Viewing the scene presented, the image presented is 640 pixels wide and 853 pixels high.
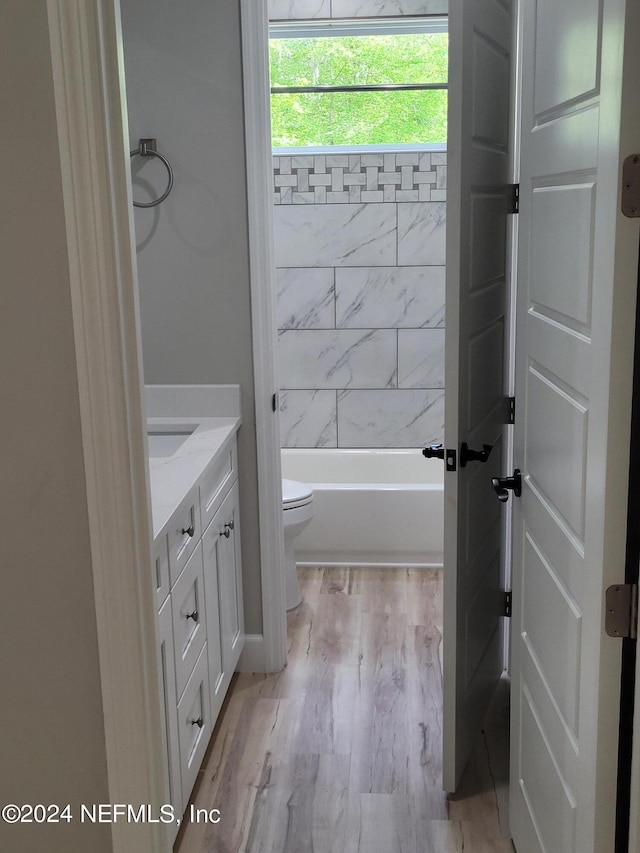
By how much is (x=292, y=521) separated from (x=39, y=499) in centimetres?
228

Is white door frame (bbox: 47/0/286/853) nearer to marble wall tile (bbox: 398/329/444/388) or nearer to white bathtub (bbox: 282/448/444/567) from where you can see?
white bathtub (bbox: 282/448/444/567)

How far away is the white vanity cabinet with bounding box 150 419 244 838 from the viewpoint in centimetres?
215

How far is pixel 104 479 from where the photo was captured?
56.4 inches

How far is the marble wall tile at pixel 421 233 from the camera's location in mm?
4644

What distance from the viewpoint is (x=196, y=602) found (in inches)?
97.6

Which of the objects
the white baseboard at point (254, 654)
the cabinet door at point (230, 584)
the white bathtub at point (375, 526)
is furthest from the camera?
the white bathtub at point (375, 526)

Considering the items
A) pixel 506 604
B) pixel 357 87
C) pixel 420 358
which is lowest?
pixel 506 604

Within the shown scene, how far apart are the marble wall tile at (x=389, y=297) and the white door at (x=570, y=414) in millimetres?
2633

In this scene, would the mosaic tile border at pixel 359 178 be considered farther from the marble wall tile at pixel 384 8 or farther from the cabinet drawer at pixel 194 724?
the cabinet drawer at pixel 194 724

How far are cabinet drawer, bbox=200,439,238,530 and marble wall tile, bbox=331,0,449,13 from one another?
2467mm

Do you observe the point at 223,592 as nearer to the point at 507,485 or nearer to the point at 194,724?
the point at 194,724

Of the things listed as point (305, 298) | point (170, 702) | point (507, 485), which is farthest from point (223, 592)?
point (305, 298)

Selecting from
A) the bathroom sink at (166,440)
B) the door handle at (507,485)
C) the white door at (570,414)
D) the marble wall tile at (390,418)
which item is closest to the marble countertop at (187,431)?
the bathroom sink at (166,440)

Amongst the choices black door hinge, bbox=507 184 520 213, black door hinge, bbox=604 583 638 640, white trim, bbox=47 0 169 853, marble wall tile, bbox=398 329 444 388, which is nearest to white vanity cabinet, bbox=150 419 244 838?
white trim, bbox=47 0 169 853
